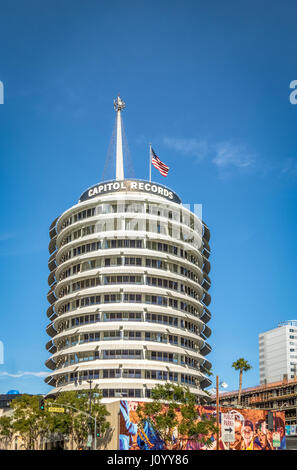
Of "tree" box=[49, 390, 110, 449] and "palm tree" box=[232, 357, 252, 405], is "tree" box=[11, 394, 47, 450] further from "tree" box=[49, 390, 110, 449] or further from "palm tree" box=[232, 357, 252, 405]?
"palm tree" box=[232, 357, 252, 405]

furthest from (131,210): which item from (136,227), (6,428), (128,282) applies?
(6,428)

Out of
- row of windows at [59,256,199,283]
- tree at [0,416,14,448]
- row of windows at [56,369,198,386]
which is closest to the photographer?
row of windows at [56,369,198,386]

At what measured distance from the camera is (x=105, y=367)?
102312mm

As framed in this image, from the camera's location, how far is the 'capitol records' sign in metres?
115

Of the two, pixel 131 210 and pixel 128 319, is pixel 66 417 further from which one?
pixel 131 210

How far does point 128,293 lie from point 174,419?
85.1ft

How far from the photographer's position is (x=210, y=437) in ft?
304

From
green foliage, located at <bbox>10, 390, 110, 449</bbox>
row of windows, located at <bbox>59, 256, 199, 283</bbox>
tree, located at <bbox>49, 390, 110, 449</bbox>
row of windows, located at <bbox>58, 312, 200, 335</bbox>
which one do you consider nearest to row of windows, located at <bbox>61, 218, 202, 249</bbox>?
row of windows, located at <bbox>59, 256, 199, 283</bbox>

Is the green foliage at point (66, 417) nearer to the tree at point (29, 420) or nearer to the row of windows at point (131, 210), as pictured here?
the tree at point (29, 420)

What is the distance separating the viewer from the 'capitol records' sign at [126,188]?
11525cm

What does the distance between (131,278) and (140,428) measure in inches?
1119

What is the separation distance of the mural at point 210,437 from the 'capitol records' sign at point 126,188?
1603 inches

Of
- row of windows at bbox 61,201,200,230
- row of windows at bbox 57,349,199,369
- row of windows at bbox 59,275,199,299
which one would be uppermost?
row of windows at bbox 61,201,200,230

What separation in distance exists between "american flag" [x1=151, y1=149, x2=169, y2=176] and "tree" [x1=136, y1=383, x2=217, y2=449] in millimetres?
37087
